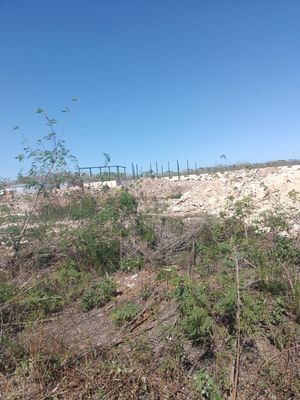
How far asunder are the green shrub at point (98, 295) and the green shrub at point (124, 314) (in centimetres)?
49

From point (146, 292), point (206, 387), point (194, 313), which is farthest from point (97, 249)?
point (206, 387)

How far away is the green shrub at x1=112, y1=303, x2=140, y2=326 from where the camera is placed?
4125mm

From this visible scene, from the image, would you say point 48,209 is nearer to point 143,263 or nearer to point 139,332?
point 143,263

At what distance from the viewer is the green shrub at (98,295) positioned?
4656 mm

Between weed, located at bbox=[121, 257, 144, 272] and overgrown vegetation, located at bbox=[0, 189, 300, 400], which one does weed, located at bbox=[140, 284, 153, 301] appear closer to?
overgrown vegetation, located at bbox=[0, 189, 300, 400]

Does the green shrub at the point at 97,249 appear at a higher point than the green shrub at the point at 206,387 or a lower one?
higher

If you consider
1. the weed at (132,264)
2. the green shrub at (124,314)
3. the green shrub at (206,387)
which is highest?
the weed at (132,264)

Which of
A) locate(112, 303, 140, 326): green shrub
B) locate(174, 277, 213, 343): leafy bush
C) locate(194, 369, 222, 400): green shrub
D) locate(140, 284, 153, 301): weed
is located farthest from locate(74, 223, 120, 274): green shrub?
locate(194, 369, 222, 400): green shrub

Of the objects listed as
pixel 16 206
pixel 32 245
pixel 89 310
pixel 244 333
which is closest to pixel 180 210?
pixel 16 206

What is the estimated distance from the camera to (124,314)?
163 inches

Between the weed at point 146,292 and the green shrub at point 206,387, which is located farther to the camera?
the weed at point 146,292

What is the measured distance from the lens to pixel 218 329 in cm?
351

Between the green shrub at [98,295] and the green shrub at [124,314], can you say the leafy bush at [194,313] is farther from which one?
the green shrub at [98,295]

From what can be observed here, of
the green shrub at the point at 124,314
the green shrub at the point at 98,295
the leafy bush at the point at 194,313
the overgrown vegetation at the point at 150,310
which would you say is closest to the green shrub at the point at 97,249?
the overgrown vegetation at the point at 150,310
